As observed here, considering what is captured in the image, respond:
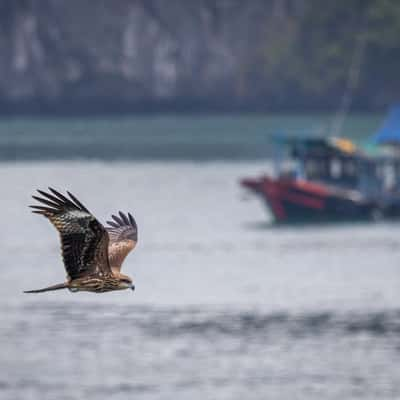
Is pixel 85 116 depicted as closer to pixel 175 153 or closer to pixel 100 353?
pixel 175 153

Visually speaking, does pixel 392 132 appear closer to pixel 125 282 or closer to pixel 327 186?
pixel 327 186

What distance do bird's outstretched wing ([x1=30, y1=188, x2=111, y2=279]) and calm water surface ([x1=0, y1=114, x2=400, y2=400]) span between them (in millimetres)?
18752

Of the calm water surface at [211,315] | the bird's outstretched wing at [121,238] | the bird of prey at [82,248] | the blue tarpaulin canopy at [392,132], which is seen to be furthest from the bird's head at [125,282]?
the blue tarpaulin canopy at [392,132]

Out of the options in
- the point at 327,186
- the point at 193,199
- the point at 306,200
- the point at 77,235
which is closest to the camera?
the point at 77,235

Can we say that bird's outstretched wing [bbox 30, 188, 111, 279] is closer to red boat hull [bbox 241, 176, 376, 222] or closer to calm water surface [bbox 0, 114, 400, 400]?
calm water surface [bbox 0, 114, 400, 400]

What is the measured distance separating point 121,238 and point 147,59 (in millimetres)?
145956

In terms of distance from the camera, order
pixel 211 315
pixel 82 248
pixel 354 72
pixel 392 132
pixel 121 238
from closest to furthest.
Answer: pixel 82 248 < pixel 121 238 < pixel 211 315 < pixel 392 132 < pixel 354 72

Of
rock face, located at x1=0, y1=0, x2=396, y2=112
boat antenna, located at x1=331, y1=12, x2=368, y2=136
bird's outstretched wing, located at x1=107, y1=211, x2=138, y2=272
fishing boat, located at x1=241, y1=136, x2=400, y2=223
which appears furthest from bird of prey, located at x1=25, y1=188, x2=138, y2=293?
rock face, located at x1=0, y1=0, x2=396, y2=112

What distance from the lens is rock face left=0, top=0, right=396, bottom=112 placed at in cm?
15975

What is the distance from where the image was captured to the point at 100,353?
40.4 meters

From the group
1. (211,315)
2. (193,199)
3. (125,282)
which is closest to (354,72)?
(193,199)

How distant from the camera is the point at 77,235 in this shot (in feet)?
53.9

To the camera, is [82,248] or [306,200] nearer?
[82,248]

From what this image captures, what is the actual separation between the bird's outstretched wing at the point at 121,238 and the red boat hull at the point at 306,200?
47.1m
